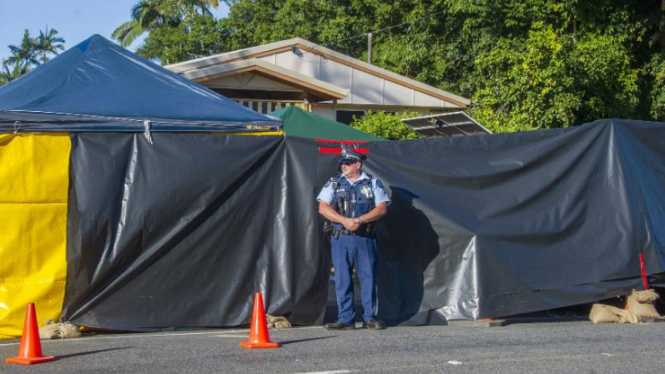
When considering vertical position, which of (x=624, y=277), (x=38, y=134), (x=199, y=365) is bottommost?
(x=199, y=365)

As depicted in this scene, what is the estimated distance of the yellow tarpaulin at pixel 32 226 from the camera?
7.85 m

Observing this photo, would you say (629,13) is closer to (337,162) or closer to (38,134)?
(337,162)

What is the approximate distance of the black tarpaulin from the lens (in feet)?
26.8

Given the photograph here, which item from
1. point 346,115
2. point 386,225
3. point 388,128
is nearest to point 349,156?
point 386,225

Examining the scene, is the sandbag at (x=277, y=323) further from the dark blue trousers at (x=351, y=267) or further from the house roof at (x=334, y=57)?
the house roof at (x=334, y=57)

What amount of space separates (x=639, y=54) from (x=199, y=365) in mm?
20929

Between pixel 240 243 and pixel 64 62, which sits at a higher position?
pixel 64 62

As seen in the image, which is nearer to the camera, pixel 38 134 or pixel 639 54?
pixel 38 134

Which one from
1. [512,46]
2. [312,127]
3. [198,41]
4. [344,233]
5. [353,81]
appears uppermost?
[198,41]

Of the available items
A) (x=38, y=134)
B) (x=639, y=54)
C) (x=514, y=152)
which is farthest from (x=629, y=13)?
(x=38, y=134)

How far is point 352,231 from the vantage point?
814 centimetres

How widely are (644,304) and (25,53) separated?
199ft

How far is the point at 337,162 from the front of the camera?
8.90 metres

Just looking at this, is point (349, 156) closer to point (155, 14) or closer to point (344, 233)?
point (344, 233)
